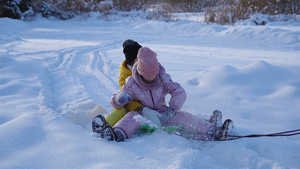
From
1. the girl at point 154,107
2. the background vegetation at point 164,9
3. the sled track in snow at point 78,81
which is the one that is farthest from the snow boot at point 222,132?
the background vegetation at point 164,9

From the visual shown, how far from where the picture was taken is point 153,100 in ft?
7.62

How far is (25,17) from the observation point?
40.5 feet

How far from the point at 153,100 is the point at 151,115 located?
0.21m

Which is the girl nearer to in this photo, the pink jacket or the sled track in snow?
the pink jacket

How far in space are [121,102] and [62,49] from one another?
14.3 feet

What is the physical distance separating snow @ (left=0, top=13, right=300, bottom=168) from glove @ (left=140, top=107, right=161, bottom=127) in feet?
0.41

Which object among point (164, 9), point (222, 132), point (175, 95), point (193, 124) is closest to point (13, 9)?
point (164, 9)

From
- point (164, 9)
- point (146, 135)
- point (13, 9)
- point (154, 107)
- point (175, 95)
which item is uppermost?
point (13, 9)

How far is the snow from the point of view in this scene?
5.32 ft

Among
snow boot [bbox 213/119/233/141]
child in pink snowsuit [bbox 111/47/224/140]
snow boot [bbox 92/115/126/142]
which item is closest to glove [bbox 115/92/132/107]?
child in pink snowsuit [bbox 111/47/224/140]

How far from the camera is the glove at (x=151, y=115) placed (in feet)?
6.95

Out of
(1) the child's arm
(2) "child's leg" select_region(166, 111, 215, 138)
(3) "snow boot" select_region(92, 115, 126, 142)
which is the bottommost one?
(2) "child's leg" select_region(166, 111, 215, 138)

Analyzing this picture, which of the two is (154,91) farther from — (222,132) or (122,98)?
(222,132)

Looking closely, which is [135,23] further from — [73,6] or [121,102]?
[121,102]
